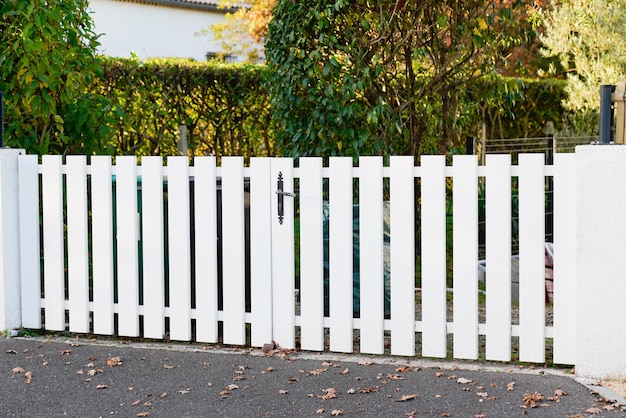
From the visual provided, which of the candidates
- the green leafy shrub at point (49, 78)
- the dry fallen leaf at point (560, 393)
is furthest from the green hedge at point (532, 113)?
the dry fallen leaf at point (560, 393)

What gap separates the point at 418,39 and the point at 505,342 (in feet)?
12.5

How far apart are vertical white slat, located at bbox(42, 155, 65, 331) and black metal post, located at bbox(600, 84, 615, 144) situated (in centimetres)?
364

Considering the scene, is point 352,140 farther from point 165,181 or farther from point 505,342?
point 505,342

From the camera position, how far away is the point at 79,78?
7.14 m

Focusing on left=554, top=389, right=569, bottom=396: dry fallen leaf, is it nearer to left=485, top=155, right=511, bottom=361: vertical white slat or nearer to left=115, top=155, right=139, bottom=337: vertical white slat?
left=485, top=155, right=511, bottom=361: vertical white slat

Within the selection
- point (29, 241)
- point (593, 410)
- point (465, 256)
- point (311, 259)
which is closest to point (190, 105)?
point (29, 241)

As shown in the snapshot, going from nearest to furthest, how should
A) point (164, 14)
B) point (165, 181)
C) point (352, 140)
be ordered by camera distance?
point (165, 181) → point (352, 140) → point (164, 14)

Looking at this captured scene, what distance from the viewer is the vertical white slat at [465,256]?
5418 mm

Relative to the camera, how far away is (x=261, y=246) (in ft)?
19.2

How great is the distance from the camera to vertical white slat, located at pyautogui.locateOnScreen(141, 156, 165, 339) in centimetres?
605

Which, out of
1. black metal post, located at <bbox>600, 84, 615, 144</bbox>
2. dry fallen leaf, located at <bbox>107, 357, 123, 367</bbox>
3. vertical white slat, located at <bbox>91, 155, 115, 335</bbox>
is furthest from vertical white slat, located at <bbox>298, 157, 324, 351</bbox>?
black metal post, located at <bbox>600, 84, 615, 144</bbox>

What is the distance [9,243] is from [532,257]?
3642 millimetres

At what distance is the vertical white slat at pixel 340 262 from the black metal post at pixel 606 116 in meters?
1.57

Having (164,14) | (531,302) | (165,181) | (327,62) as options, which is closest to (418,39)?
(327,62)
